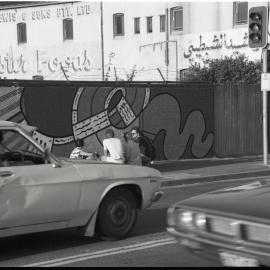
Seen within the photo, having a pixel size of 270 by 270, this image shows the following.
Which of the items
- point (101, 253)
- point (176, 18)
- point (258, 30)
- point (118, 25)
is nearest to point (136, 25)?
point (118, 25)

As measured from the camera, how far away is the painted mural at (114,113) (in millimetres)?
16375

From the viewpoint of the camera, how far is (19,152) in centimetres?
718

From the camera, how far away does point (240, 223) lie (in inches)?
183

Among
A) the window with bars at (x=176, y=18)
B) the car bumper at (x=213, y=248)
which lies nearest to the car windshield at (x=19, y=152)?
the car bumper at (x=213, y=248)

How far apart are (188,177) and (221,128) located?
570 centimetres

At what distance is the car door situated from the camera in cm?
670

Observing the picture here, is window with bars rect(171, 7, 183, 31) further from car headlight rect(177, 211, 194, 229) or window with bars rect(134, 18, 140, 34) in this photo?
car headlight rect(177, 211, 194, 229)

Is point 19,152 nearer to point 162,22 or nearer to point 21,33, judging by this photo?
point 162,22

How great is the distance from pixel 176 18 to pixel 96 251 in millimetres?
30994

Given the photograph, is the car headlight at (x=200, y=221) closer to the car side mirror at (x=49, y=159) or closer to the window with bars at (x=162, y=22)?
the car side mirror at (x=49, y=159)

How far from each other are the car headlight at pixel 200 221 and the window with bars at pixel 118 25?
3510 cm

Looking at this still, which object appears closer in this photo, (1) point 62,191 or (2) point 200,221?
(2) point 200,221

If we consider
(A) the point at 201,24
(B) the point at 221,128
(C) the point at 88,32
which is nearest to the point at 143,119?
(B) the point at 221,128

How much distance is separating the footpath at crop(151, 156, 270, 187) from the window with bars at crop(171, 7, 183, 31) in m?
18.2
